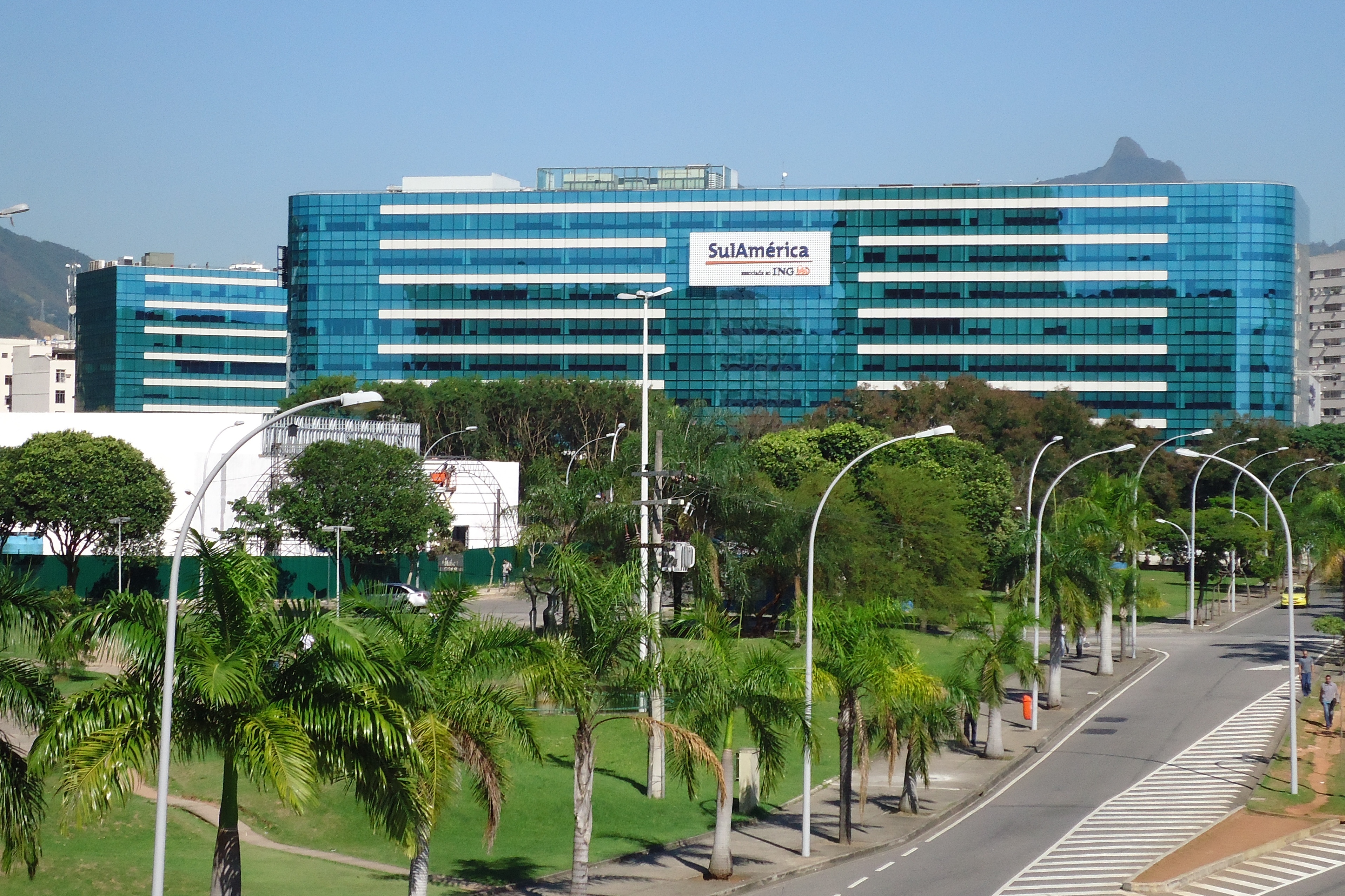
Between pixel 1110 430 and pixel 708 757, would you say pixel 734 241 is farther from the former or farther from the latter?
pixel 708 757

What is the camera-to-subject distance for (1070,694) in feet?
164

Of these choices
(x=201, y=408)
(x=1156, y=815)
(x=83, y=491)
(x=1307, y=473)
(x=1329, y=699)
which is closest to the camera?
(x=1156, y=815)

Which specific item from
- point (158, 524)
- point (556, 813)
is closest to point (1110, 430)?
point (158, 524)

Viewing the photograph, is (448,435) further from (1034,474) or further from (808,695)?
(808,695)

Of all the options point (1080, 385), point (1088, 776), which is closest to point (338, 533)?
point (1088, 776)

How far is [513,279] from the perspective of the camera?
130 meters

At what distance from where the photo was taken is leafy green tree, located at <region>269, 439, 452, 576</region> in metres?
69.6

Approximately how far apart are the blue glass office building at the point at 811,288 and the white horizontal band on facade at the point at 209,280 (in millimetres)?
22977

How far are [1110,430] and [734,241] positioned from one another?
130ft

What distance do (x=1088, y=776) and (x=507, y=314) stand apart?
3900 inches

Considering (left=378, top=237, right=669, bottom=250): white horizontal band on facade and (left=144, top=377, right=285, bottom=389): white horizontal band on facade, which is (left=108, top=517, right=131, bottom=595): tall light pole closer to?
(left=378, top=237, right=669, bottom=250): white horizontal band on facade

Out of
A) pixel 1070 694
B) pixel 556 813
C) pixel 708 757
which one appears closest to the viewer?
pixel 708 757

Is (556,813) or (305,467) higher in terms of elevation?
(305,467)

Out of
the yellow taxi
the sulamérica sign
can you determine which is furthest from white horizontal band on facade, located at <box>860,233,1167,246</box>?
the yellow taxi
